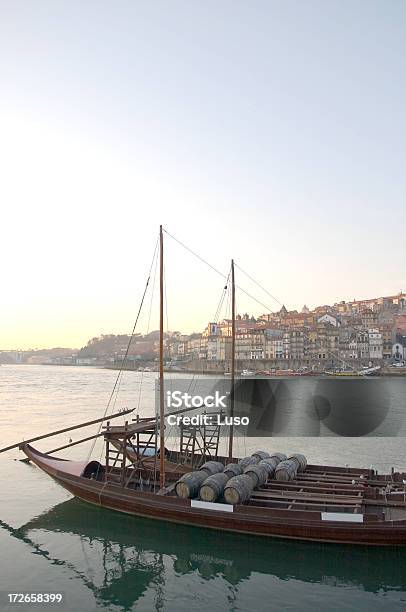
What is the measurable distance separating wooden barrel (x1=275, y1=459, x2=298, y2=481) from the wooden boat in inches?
3.6

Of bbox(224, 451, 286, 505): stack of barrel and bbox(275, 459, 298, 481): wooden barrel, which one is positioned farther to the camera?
bbox(275, 459, 298, 481): wooden barrel

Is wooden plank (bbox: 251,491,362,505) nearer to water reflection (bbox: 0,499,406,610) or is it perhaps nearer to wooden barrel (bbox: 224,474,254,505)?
wooden barrel (bbox: 224,474,254,505)

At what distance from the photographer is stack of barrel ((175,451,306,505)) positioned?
1534cm

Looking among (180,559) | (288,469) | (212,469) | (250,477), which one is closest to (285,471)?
(288,469)

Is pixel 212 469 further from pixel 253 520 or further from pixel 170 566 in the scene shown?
pixel 170 566

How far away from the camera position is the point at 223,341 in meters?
156

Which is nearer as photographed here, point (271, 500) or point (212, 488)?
point (212, 488)

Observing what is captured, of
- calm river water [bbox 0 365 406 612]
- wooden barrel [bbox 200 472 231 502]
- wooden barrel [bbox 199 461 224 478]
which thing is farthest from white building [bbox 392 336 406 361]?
wooden barrel [bbox 200 472 231 502]

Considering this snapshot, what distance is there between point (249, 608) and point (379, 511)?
5130mm

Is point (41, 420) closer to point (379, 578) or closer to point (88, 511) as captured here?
point (88, 511)

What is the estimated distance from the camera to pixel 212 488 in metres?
15.5

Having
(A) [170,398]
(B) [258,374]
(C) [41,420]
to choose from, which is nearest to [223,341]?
(B) [258,374]

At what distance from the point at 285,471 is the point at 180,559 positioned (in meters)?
4.56

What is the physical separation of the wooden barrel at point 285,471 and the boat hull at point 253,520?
2700 millimetres
